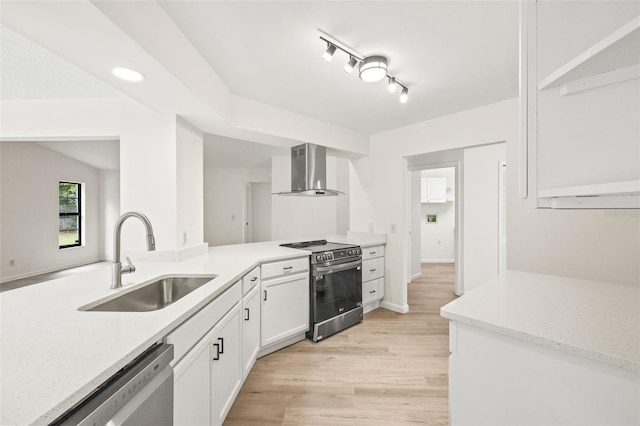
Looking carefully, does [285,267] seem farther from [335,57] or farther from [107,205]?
[107,205]

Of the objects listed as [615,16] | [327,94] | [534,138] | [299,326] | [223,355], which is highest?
[327,94]

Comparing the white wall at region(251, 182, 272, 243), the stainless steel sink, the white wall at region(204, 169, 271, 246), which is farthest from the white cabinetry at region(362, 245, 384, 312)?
the white wall at region(251, 182, 272, 243)

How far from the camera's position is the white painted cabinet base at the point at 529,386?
78cm

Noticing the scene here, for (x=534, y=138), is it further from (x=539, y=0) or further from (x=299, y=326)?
(x=299, y=326)

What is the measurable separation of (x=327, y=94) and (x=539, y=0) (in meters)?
1.69

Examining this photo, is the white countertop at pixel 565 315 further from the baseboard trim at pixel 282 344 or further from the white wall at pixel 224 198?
the white wall at pixel 224 198

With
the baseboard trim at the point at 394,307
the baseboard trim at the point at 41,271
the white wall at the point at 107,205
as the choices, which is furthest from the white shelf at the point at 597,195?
the white wall at the point at 107,205

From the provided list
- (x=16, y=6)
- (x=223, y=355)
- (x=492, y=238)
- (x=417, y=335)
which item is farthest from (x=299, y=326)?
(x=492, y=238)

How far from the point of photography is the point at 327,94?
238 centimetres

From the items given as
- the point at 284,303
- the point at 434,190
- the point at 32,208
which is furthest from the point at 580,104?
the point at 32,208

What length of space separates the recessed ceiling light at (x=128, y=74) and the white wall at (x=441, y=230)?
624 centimetres

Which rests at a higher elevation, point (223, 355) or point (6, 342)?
point (6, 342)

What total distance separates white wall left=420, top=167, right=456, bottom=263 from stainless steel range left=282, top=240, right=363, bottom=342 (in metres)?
4.28

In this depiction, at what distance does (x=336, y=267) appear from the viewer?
2.79m
